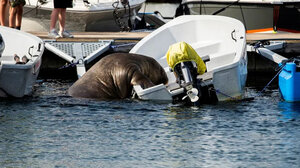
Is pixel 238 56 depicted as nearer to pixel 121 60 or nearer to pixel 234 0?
pixel 121 60

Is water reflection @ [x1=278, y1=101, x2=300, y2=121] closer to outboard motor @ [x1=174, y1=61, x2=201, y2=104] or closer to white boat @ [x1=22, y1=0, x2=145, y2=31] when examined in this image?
outboard motor @ [x1=174, y1=61, x2=201, y2=104]

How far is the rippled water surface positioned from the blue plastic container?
17cm

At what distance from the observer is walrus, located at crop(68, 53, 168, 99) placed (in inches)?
436

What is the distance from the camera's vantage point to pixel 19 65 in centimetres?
1091

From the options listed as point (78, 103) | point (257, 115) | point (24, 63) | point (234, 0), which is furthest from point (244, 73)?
point (234, 0)

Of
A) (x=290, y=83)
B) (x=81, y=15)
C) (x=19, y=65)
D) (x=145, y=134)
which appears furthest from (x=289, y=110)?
(x=81, y=15)

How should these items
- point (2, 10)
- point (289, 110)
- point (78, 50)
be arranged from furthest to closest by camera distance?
point (2, 10) < point (78, 50) < point (289, 110)

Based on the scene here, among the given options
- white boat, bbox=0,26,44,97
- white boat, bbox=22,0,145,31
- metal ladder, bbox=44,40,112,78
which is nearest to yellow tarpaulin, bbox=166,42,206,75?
white boat, bbox=0,26,44,97

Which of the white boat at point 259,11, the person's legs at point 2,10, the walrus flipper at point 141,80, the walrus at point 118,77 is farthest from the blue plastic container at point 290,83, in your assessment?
the white boat at point 259,11

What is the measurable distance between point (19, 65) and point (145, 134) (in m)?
3.01

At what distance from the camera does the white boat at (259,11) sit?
58.9 feet

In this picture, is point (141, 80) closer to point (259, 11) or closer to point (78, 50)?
point (78, 50)

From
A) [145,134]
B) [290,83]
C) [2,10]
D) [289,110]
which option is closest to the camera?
[145,134]

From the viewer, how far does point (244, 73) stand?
37.1 feet
